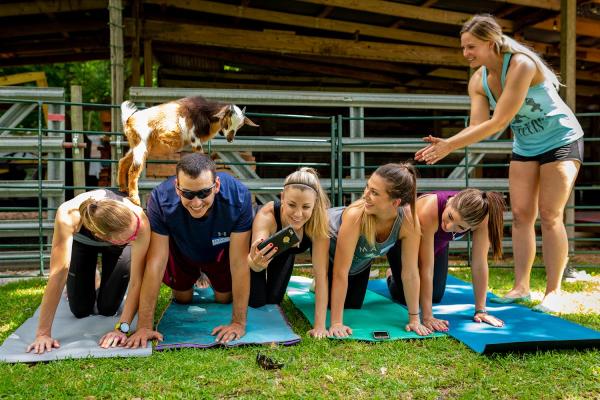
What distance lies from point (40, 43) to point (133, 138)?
778cm

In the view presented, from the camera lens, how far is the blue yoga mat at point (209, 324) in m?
2.89

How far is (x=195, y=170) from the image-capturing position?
2.77 metres

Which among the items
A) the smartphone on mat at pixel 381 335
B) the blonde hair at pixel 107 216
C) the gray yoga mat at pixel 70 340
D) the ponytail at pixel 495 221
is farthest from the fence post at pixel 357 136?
the blonde hair at pixel 107 216

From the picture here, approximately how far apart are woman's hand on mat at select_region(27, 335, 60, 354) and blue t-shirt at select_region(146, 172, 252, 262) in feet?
2.50

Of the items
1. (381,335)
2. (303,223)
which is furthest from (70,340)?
(381,335)

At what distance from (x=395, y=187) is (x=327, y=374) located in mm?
1073

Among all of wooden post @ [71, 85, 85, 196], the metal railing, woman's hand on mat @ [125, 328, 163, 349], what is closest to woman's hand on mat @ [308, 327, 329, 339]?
woman's hand on mat @ [125, 328, 163, 349]

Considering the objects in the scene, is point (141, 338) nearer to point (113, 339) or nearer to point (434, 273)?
point (113, 339)

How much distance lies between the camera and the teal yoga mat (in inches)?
121

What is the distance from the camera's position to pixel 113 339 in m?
2.85

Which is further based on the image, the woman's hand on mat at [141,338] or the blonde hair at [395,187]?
the blonde hair at [395,187]

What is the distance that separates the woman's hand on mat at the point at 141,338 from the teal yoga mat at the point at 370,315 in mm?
939

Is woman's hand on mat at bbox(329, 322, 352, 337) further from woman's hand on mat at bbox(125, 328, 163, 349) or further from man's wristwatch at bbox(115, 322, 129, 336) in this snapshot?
man's wristwatch at bbox(115, 322, 129, 336)

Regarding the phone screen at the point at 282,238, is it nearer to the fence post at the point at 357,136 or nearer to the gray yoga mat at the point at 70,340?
the gray yoga mat at the point at 70,340
